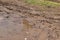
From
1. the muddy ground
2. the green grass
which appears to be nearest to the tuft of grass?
the green grass

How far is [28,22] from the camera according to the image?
23.5ft

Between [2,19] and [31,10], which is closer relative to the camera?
[2,19]

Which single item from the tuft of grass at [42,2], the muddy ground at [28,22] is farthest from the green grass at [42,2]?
the muddy ground at [28,22]

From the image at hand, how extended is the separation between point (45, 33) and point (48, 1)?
8.55 ft

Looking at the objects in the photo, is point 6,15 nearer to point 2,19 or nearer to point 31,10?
point 2,19

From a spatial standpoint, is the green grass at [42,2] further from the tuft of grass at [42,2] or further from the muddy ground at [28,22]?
the muddy ground at [28,22]

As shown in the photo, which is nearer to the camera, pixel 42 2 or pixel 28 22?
pixel 28 22

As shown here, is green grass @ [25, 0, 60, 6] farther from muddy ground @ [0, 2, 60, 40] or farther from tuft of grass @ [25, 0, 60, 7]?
muddy ground @ [0, 2, 60, 40]

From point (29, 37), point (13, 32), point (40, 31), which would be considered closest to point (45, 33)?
point (40, 31)

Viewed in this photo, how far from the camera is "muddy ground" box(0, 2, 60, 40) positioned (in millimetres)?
6336

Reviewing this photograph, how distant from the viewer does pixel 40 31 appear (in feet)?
21.6

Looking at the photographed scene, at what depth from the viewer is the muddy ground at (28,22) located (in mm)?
6336

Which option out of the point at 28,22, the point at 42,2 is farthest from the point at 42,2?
the point at 28,22

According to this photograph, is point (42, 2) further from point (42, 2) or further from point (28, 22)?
point (28, 22)
